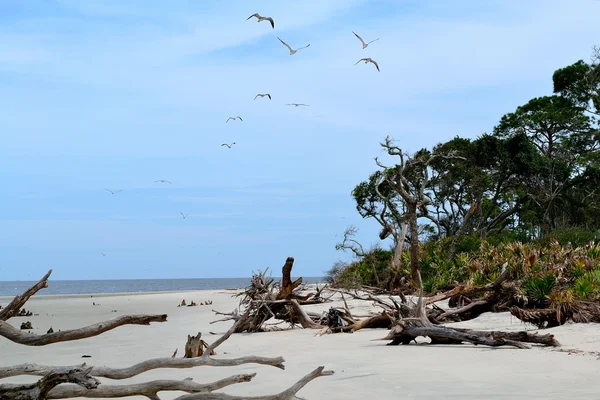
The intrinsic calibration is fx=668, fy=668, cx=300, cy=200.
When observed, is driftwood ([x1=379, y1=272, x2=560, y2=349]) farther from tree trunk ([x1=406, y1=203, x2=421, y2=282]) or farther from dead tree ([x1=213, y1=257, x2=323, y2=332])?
tree trunk ([x1=406, y1=203, x2=421, y2=282])

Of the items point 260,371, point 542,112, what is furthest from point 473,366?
point 542,112

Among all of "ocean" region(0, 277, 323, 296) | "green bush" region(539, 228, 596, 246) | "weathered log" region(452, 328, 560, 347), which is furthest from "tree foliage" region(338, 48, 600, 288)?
"weathered log" region(452, 328, 560, 347)

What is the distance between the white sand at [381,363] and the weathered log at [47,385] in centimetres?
240

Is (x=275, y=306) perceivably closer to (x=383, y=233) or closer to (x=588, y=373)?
(x=588, y=373)

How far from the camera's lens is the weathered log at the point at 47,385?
4.01m

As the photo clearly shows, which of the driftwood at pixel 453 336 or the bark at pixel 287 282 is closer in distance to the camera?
the driftwood at pixel 453 336

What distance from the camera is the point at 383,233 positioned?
27984 millimetres

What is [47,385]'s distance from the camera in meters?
4.14

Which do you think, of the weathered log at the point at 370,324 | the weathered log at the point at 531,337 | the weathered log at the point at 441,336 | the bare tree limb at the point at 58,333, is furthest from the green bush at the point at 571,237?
the bare tree limb at the point at 58,333

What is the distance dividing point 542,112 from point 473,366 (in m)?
36.0

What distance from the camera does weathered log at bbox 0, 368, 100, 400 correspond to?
4008 millimetres

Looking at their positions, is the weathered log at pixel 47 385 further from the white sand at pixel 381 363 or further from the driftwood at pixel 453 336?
the driftwood at pixel 453 336

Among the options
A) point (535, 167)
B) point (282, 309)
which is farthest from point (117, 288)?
point (282, 309)

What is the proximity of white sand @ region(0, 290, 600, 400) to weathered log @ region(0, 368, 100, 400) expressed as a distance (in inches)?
94.7
